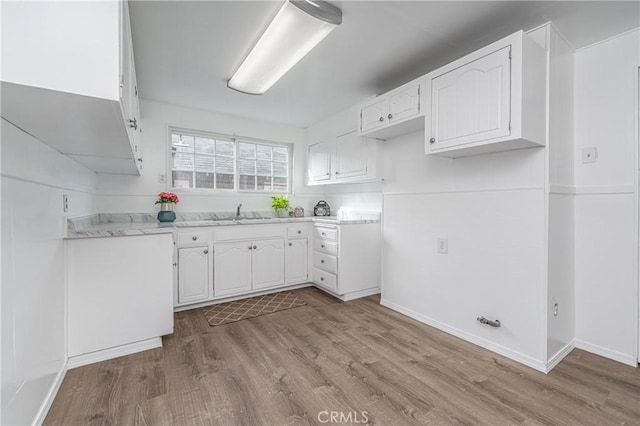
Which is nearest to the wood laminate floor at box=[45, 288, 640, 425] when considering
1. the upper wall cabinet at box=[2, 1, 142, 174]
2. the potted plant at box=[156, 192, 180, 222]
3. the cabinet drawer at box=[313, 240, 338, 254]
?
the cabinet drawer at box=[313, 240, 338, 254]

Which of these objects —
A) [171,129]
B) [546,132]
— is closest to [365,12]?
[546,132]

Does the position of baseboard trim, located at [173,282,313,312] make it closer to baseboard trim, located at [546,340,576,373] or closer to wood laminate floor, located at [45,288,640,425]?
wood laminate floor, located at [45,288,640,425]

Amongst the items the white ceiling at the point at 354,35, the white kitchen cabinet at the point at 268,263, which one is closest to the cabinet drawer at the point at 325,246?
the white kitchen cabinet at the point at 268,263

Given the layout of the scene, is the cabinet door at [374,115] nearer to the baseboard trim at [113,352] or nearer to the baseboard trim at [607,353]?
the baseboard trim at [607,353]

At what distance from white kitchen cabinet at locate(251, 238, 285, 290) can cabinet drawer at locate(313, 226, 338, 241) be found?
17.7 inches

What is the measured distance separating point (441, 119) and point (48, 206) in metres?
2.55

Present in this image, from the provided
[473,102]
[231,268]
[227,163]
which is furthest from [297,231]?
[473,102]

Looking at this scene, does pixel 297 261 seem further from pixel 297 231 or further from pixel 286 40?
pixel 286 40

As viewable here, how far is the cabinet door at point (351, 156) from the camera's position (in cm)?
317

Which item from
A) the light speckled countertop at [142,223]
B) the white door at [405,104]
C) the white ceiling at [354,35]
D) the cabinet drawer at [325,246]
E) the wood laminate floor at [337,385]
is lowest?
the wood laminate floor at [337,385]

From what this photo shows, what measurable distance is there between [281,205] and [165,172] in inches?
58.8

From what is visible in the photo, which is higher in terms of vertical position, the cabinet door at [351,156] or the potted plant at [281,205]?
the cabinet door at [351,156]

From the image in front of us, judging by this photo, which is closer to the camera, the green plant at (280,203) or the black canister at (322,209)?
the green plant at (280,203)

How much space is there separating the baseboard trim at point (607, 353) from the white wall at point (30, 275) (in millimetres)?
3304
